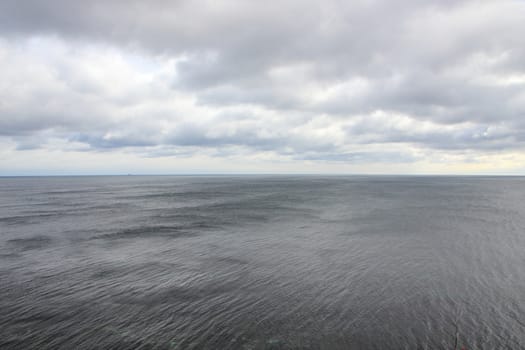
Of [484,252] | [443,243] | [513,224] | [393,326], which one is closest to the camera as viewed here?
[393,326]

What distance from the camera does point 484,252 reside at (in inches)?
1281

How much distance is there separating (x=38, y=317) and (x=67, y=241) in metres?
23.3

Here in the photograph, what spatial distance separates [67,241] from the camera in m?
37.6

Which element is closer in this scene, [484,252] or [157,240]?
[484,252]

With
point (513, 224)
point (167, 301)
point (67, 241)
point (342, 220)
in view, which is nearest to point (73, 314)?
point (167, 301)

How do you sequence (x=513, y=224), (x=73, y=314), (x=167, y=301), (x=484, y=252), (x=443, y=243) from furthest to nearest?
1. (x=513, y=224)
2. (x=443, y=243)
3. (x=484, y=252)
4. (x=167, y=301)
5. (x=73, y=314)

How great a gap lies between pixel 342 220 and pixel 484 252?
23510 mm

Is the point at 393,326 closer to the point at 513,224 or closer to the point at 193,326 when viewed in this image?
the point at 193,326

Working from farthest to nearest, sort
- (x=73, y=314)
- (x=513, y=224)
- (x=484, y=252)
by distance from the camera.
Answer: (x=513, y=224)
(x=484, y=252)
(x=73, y=314)

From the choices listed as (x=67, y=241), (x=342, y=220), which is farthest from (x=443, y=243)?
(x=67, y=241)

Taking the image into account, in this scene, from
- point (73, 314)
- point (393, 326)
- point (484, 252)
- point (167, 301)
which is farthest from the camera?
point (484, 252)

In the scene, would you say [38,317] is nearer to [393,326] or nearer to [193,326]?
[193,326]

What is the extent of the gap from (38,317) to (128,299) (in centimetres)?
503

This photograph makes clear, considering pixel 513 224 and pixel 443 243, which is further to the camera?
pixel 513 224
